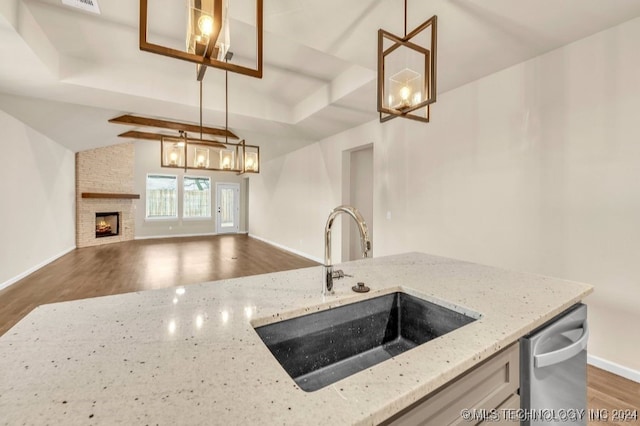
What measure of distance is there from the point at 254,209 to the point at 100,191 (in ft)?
14.8

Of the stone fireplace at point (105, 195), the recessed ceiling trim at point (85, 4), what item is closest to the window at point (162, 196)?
the stone fireplace at point (105, 195)

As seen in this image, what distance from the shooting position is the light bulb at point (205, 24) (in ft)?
3.50

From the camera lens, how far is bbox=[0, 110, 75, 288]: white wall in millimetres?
4074

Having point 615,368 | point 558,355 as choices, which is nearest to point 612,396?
point 615,368

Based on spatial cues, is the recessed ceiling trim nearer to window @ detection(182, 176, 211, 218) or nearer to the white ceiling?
the white ceiling

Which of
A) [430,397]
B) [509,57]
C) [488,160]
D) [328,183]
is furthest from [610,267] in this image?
[328,183]

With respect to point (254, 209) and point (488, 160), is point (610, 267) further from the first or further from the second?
point (254, 209)

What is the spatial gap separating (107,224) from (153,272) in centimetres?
479

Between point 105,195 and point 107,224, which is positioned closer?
point 105,195

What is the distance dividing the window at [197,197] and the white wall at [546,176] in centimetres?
842

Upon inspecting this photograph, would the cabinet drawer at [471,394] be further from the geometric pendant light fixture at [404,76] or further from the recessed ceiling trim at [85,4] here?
the recessed ceiling trim at [85,4]

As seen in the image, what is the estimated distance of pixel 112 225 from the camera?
8430 mm

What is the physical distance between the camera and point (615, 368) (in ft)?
7.03

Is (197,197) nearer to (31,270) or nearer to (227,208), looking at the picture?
(227,208)
